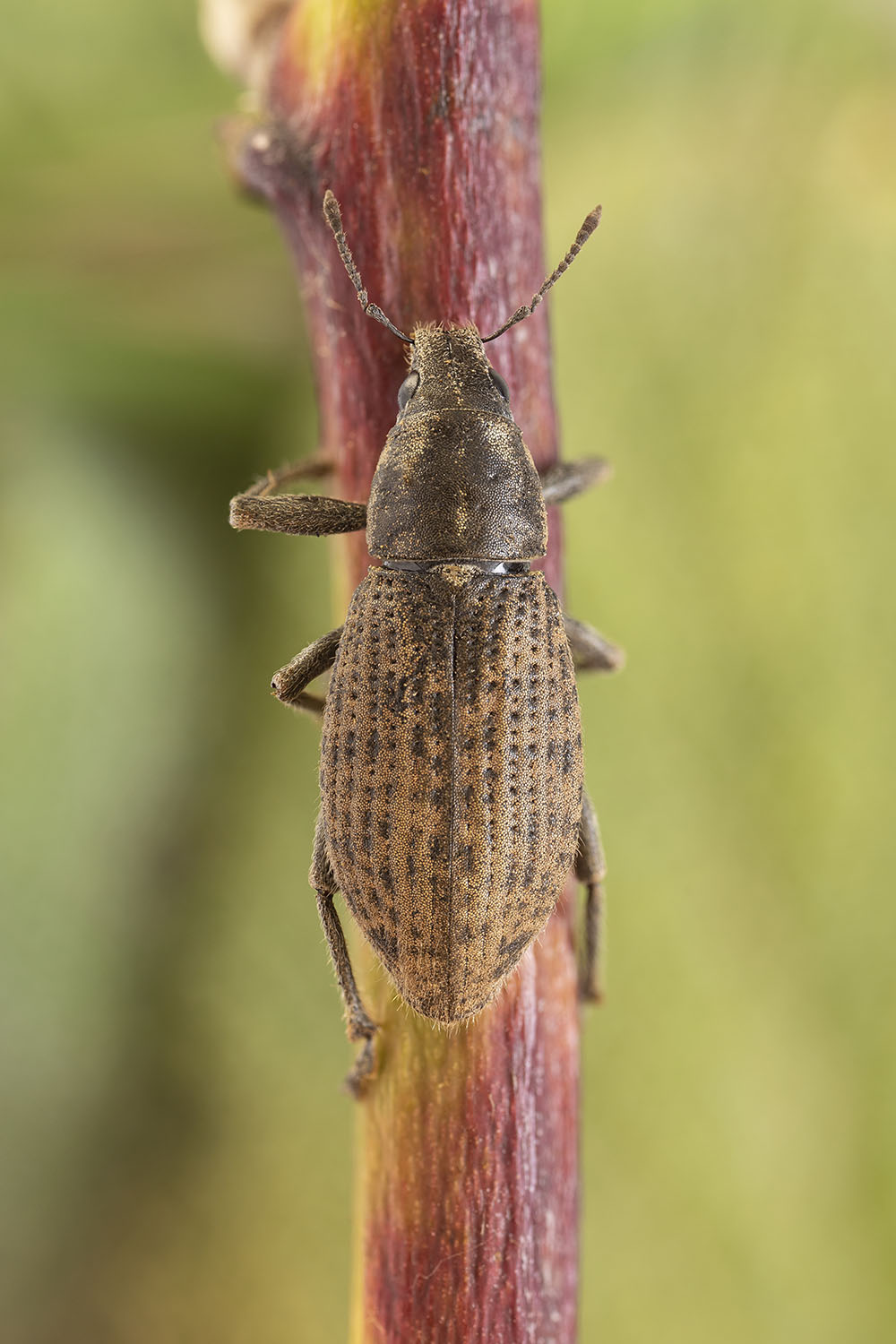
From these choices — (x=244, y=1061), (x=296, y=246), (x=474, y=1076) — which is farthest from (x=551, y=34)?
(x=244, y=1061)

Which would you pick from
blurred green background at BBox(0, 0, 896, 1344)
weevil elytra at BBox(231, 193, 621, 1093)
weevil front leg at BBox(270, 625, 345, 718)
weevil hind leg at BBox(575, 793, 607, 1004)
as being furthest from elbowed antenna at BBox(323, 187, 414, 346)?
blurred green background at BBox(0, 0, 896, 1344)

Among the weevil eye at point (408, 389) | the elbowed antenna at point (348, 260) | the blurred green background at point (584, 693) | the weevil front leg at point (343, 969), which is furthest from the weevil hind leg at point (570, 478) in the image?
the blurred green background at point (584, 693)

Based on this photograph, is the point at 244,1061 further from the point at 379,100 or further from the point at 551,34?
the point at 551,34

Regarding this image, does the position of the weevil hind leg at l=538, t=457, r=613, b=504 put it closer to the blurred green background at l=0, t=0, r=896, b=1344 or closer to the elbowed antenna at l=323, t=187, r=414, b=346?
the elbowed antenna at l=323, t=187, r=414, b=346

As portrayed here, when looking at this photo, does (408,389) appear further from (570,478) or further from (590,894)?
(590,894)

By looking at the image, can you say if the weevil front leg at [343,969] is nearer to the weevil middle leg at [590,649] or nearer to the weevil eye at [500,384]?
the weevil middle leg at [590,649]

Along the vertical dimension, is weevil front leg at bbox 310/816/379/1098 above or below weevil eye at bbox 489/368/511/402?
below

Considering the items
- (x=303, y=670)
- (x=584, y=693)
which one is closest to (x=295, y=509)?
(x=303, y=670)
